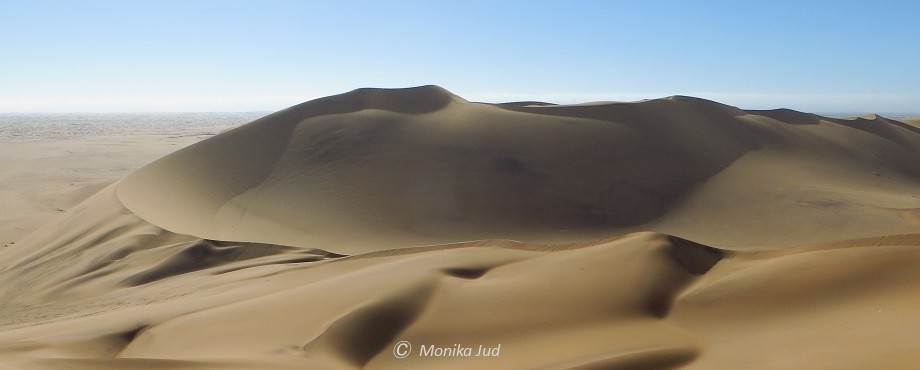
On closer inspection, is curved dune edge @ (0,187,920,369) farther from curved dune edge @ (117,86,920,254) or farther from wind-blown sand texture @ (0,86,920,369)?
curved dune edge @ (117,86,920,254)

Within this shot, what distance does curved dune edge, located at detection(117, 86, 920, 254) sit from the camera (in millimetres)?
13672

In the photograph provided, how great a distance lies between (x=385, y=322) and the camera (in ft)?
18.1

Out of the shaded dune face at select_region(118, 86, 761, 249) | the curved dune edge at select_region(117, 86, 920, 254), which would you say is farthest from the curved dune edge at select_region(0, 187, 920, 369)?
the shaded dune face at select_region(118, 86, 761, 249)

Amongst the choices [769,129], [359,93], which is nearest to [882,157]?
[769,129]

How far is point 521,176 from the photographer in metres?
15.8

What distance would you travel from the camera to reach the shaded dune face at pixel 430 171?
46.0 feet

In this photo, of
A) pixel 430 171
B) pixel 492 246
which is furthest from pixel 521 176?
pixel 492 246
